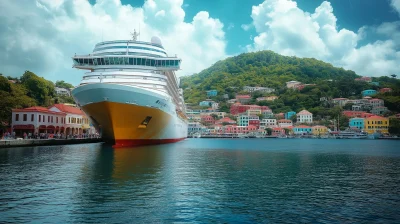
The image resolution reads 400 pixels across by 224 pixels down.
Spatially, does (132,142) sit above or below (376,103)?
below

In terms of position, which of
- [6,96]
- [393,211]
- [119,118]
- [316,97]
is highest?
[316,97]

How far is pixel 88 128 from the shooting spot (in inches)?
2633

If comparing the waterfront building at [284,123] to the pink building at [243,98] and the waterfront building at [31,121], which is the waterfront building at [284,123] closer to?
the pink building at [243,98]

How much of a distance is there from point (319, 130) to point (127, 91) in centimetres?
12385

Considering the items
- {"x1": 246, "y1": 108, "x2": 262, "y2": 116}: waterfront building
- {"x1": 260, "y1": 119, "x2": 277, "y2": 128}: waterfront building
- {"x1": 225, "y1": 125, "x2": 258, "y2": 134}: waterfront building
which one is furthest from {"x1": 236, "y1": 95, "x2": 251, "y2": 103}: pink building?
{"x1": 225, "y1": 125, "x2": 258, "y2": 134}: waterfront building

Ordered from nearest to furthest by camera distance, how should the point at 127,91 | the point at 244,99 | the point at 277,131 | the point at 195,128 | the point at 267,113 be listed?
the point at 127,91 → the point at 277,131 → the point at 195,128 → the point at 267,113 → the point at 244,99

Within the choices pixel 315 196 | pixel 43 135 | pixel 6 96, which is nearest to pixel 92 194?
pixel 315 196

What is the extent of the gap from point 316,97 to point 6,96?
5892 inches

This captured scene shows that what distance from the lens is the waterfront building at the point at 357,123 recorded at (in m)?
135

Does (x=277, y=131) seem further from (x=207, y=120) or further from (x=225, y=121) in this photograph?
(x=207, y=120)

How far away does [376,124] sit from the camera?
130 m

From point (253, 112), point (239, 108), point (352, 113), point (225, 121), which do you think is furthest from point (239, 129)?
point (352, 113)

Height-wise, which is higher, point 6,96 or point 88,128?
point 6,96

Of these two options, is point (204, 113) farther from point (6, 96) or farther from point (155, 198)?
point (155, 198)
